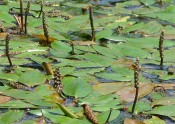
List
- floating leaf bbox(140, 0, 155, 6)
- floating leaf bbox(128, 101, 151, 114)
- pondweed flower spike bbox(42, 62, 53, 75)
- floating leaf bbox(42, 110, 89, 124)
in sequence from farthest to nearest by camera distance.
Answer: floating leaf bbox(140, 0, 155, 6) < pondweed flower spike bbox(42, 62, 53, 75) < floating leaf bbox(128, 101, 151, 114) < floating leaf bbox(42, 110, 89, 124)

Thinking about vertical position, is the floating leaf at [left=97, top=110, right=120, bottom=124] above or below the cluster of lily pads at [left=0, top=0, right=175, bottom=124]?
below

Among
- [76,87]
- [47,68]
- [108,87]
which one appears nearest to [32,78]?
[47,68]

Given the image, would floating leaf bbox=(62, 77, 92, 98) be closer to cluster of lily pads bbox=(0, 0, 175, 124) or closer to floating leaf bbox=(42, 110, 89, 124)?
cluster of lily pads bbox=(0, 0, 175, 124)

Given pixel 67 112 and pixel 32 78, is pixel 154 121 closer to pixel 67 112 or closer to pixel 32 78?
pixel 67 112

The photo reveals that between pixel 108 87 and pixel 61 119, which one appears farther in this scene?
pixel 108 87

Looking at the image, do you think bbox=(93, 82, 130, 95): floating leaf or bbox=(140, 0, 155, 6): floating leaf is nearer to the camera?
bbox=(93, 82, 130, 95): floating leaf

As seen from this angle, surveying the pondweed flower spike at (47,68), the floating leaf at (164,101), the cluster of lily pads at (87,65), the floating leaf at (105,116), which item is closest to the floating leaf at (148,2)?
the cluster of lily pads at (87,65)

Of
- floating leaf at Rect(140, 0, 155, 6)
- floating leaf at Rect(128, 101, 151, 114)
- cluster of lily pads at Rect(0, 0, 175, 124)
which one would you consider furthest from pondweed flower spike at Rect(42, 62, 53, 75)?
floating leaf at Rect(140, 0, 155, 6)

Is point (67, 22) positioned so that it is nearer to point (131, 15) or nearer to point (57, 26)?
point (57, 26)

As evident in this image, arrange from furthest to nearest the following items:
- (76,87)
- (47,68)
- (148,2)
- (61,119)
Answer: (148,2) → (47,68) → (76,87) → (61,119)
